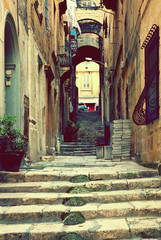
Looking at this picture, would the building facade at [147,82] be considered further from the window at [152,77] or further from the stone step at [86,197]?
the stone step at [86,197]

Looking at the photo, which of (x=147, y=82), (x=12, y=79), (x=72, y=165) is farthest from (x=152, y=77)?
(x=12, y=79)

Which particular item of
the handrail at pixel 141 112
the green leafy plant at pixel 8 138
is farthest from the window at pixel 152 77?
the green leafy plant at pixel 8 138

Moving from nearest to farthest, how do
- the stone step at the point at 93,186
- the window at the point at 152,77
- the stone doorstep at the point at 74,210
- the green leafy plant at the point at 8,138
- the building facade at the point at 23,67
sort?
the stone doorstep at the point at 74,210
the stone step at the point at 93,186
the green leafy plant at the point at 8,138
the window at the point at 152,77
the building facade at the point at 23,67

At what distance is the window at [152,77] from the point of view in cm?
600

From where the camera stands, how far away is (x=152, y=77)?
6258 millimetres

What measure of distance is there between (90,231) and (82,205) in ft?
2.42

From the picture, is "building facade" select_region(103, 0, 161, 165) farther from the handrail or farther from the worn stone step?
the worn stone step

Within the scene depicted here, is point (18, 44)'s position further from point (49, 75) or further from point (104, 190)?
point (49, 75)

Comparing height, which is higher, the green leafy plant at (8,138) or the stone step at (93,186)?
the green leafy plant at (8,138)

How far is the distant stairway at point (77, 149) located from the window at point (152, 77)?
777cm

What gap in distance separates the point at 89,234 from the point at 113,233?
271 millimetres

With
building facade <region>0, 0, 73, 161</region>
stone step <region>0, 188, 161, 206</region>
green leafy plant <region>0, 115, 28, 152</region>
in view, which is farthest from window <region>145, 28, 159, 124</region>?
building facade <region>0, 0, 73, 161</region>

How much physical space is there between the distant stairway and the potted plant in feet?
28.7

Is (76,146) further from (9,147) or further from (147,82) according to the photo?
(9,147)
